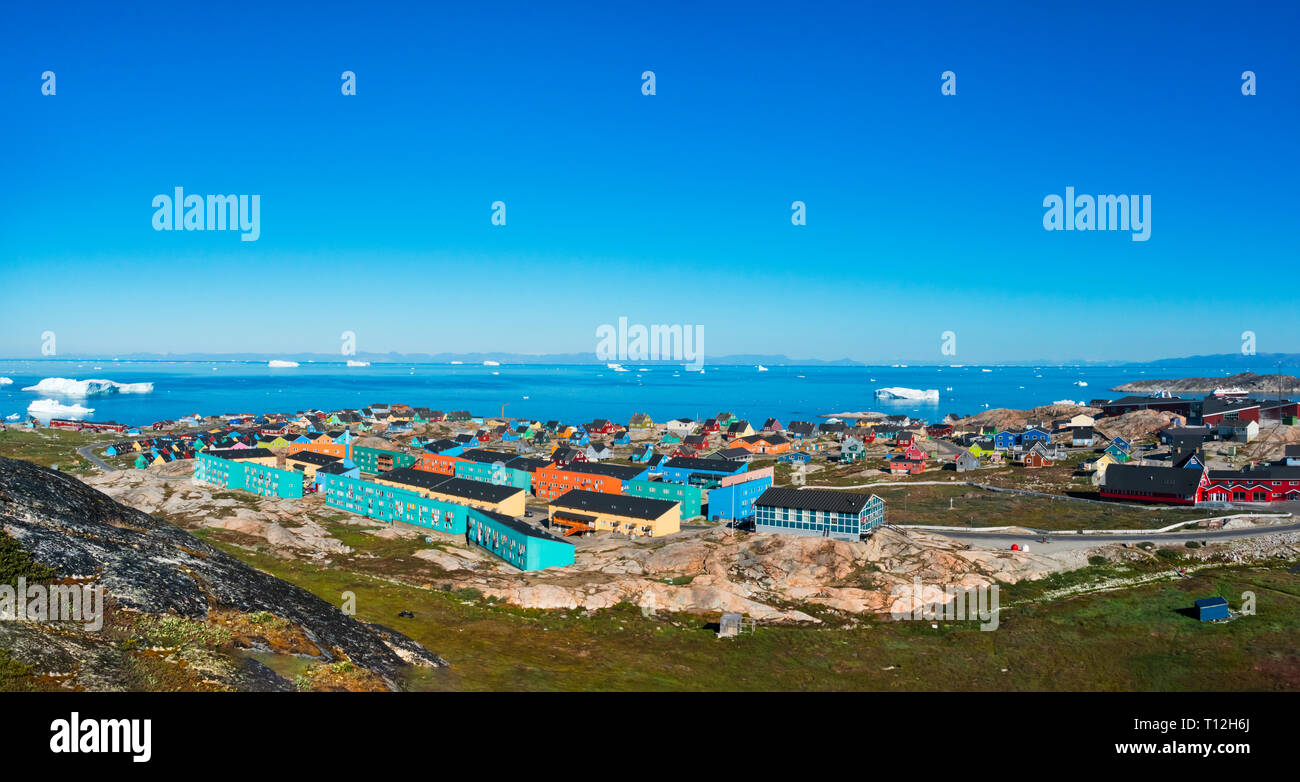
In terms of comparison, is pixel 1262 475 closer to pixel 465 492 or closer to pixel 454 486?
pixel 465 492

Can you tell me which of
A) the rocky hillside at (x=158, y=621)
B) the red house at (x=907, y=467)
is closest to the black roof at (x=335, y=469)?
the rocky hillside at (x=158, y=621)

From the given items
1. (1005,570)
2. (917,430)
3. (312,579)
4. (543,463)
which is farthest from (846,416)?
(312,579)

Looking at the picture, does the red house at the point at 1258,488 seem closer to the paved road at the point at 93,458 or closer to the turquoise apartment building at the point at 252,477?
the turquoise apartment building at the point at 252,477

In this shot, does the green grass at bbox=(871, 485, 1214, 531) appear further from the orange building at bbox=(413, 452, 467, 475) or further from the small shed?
the orange building at bbox=(413, 452, 467, 475)

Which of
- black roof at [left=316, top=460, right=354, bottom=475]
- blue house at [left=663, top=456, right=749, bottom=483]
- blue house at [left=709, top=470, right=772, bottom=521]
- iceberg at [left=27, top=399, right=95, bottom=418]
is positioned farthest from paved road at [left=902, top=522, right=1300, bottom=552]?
iceberg at [left=27, top=399, right=95, bottom=418]
